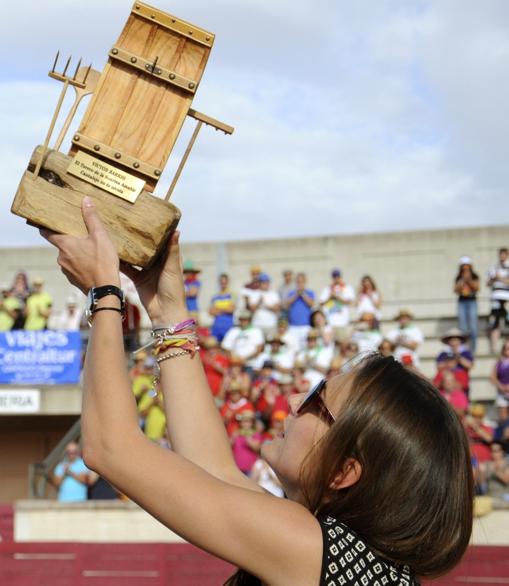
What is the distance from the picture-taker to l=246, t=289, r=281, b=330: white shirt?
1466 centimetres

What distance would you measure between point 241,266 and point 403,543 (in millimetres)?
17148

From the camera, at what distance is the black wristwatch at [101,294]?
7.48 feet

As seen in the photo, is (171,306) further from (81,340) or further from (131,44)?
(81,340)

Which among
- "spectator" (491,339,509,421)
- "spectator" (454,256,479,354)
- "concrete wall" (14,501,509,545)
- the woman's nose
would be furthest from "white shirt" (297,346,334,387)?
the woman's nose

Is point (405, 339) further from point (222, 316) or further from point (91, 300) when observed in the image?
point (91, 300)

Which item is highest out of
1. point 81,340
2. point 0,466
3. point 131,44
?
Result: point 131,44

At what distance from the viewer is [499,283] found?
14648 millimetres

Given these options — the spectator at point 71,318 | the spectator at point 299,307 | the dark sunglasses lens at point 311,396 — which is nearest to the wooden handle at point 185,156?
the dark sunglasses lens at point 311,396

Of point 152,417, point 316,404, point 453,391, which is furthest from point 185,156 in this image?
point 152,417

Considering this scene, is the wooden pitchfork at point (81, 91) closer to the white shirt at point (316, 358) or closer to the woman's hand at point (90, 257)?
the woman's hand at point (90, 257)

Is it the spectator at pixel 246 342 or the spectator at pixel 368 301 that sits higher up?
the spectator at pixel 368 301

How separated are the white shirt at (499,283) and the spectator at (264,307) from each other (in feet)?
9.06

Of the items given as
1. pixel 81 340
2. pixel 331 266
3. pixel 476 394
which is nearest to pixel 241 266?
pixel 331 266

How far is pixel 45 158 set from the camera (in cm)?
271
